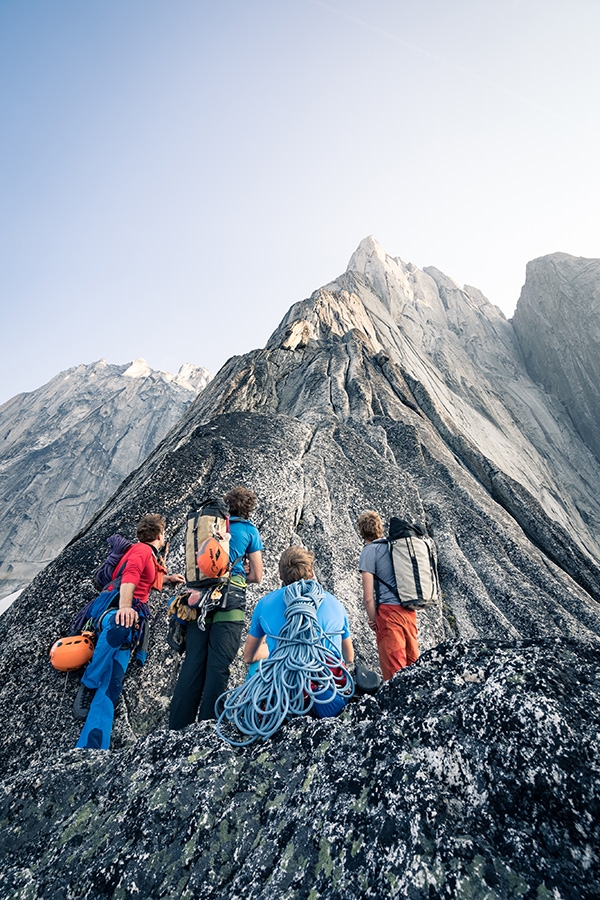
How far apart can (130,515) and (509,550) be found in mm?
10243

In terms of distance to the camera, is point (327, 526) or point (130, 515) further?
point (327, 526)

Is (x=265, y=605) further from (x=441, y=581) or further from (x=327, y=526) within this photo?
(x=441, y=581)

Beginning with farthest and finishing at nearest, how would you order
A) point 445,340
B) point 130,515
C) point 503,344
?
1. point 503,344
2. point 445,340
3. point 130,515

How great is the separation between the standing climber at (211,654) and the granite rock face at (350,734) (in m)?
1.55

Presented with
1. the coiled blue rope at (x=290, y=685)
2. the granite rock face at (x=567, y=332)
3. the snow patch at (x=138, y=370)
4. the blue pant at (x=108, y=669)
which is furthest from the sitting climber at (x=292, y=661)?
the snow patch at (x=138, y=370)

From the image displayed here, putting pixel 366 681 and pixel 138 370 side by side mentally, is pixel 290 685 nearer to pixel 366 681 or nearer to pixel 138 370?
pixel 366 681

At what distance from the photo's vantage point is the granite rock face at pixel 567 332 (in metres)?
44.7

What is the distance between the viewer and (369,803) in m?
2.58

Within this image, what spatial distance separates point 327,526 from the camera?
36.0 ft

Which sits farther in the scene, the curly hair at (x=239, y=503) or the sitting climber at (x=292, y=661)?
the curly hair at (x=239, y=503)

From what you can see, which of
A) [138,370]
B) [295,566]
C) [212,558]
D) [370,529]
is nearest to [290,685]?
[295,566]

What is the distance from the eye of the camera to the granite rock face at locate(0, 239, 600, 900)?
2.31 m

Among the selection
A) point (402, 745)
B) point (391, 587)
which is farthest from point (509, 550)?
point (402, 745)

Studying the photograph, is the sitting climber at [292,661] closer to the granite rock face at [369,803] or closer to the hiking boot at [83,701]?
the granite rock face at [369,803]
